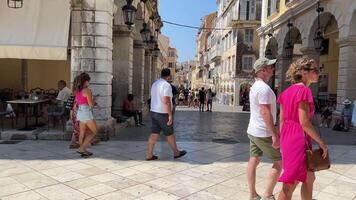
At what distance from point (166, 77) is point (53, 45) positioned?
11.6ft

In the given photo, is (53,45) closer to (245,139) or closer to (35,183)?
(35,183)

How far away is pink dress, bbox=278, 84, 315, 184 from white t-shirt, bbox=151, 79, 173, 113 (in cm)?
314

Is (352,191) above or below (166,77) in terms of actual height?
below

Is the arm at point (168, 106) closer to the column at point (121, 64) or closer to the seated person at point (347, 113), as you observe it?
the column at point (121, 64)

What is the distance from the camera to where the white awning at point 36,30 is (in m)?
8.85

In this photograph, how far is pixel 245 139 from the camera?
33.2ft

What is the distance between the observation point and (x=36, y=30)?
9031mm

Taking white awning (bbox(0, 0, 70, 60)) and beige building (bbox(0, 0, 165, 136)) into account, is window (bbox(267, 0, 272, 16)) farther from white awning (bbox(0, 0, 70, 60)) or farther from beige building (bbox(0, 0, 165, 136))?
white awning (bbox(0, 0, 70, 60))

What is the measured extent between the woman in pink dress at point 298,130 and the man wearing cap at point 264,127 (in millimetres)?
425

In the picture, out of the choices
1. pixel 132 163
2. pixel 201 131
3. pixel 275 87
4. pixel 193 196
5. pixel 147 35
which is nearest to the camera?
pixel 193 196

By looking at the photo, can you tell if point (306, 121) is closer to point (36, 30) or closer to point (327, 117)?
point (36, 30)

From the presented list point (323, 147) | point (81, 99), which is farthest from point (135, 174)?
point (323, 147)

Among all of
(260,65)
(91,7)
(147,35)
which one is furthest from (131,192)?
(147,35)

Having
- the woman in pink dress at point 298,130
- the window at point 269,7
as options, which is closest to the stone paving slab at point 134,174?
the woman in pink dress at point 298,130
